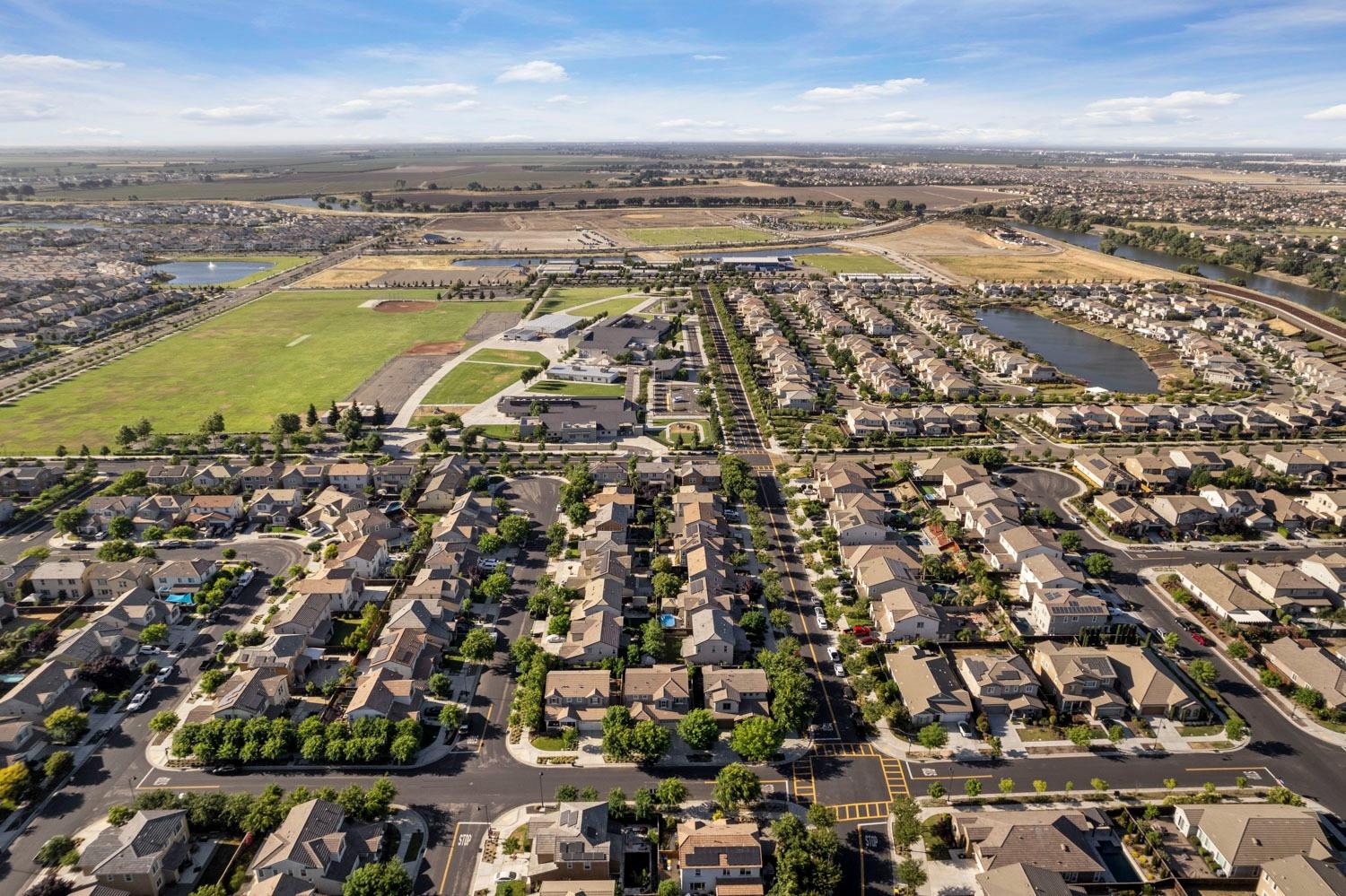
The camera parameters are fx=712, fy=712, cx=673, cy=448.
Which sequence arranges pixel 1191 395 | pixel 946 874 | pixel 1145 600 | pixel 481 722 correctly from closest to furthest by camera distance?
pixel 946 874, pixel 481 722, pixel 1145 600, pixel 1191 395

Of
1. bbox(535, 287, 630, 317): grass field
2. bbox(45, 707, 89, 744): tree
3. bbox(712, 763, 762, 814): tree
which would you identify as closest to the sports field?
bbox(535, 287, 630, 317): grass field

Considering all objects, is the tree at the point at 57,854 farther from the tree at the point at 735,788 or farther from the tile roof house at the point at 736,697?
the tile roof house at the point at 736,697

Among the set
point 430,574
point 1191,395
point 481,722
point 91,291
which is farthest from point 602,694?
point 91,291

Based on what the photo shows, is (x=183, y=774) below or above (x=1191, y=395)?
below

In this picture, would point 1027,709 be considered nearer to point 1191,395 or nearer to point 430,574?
point 430,574

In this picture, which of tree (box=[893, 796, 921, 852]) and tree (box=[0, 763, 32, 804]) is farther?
tree (box=[0, 763, 32, 804])

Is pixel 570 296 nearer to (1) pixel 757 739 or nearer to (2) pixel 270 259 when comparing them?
(2) pixel 270 259

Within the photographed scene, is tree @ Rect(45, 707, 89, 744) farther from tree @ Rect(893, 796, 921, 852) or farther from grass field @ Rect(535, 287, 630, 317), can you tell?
grass field @ Rect(535, 287, 630, 317)
